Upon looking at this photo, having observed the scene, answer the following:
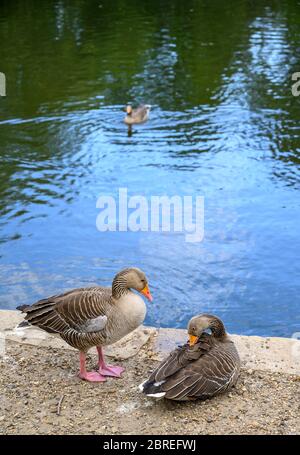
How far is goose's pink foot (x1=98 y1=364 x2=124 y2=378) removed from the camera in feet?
17.0

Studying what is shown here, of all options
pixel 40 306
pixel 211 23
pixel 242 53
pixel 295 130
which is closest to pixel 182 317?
pixel 40 306

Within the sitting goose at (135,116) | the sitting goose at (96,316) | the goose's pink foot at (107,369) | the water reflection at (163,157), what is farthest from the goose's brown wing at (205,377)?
the sitting goose at (135,116)

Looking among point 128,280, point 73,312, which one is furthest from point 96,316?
point 128,280

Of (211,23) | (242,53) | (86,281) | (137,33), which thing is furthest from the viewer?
(211,23)

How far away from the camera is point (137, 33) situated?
66.5 ft

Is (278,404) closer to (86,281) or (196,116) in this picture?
(86,281)

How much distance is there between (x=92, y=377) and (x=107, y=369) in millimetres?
131

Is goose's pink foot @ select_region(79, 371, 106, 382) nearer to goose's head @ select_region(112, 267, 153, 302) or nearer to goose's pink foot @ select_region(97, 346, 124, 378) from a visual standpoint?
goose's pink foot @ select_region(97, 346, 124, 378)

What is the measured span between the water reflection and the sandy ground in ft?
6.43

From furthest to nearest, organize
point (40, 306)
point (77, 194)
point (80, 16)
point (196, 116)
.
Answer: point (80, 16) → point (196, 116) → point (77, 194) → point (40, 306)

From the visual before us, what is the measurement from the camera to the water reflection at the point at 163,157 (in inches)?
314

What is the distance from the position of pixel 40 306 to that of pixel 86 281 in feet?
8.82

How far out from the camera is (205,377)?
4.72m

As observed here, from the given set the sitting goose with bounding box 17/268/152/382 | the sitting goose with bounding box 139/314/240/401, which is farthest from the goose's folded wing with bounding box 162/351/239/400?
the sitting goose with bounding box 17/268/152/382
